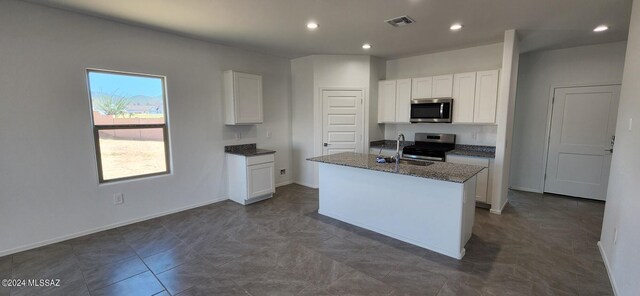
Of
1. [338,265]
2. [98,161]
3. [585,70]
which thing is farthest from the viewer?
[585,70]

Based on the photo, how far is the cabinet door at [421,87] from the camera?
15.1 ft

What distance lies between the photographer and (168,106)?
12.4ft

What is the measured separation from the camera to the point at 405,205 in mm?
2992

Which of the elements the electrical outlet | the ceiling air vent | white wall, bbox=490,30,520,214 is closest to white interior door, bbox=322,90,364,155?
the ceiling air vent

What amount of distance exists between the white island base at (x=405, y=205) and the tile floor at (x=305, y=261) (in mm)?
136

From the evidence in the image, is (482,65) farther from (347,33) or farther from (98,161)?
(98,161)

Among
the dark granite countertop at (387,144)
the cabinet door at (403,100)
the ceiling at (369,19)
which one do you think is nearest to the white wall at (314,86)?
the dark granite countertop at (387,144)

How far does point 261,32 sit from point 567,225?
4651 millimetres

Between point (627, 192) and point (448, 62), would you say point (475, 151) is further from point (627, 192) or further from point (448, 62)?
point (627, 192)

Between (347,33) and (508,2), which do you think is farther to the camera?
(347,33)

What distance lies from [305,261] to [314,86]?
3.27 metres

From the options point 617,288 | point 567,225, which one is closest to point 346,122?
point 567,225

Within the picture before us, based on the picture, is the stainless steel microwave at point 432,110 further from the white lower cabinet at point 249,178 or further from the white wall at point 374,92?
the white lower cabinet at point 249,178

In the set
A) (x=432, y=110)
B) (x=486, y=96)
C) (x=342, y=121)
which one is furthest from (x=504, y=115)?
(x=342, y=121)
